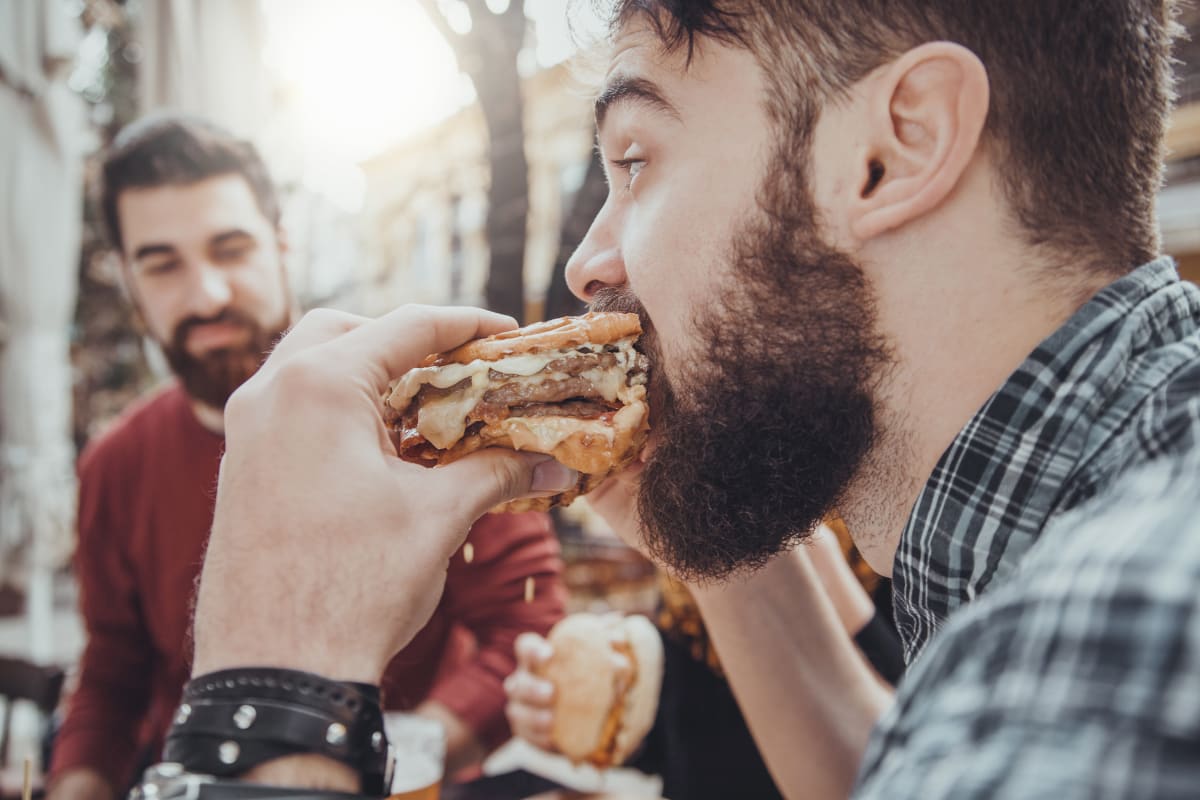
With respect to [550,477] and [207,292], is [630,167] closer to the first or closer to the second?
[550,477]

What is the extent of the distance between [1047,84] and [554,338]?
0.98 m

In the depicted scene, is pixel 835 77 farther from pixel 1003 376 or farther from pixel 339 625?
pixel 339 625

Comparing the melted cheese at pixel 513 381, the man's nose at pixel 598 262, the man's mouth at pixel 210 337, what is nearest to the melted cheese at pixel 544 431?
the melted cheese at pixel 513 381

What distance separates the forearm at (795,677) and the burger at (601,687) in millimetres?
372

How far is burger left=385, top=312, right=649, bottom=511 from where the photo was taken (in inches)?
59.1

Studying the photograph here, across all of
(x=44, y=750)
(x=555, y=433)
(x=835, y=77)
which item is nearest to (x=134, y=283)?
(x=44, y=750)

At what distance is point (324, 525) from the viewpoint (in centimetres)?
119

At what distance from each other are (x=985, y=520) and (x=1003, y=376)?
249 millimetres

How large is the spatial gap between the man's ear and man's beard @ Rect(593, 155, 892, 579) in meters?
0.11

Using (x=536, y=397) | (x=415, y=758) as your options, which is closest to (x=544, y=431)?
(x=536, y=397)

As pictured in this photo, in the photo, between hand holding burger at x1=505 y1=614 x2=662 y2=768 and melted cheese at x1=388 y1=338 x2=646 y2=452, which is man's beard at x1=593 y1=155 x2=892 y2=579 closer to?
melted cheese at x1=388 y1=338 x2=646 y2=452

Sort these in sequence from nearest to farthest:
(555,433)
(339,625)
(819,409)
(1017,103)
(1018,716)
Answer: (1018,716) → (339,625) → (1017,103) → (819,409) → (555,433)

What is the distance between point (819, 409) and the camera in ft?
4.58

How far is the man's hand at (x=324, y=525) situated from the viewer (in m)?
1.15
